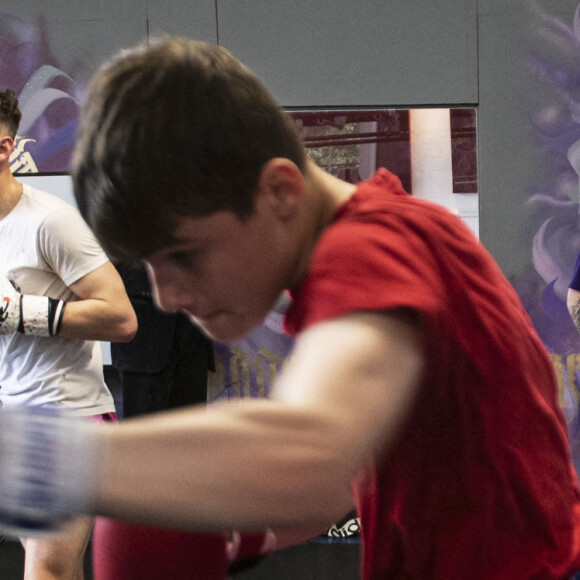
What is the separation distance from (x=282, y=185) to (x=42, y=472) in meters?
0.28

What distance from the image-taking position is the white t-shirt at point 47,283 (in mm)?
1947

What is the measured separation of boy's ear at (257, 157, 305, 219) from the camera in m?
0.58

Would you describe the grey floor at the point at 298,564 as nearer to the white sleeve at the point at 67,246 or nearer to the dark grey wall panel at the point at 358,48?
the white sleeve at the point at 67,246

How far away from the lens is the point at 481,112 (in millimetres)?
3578

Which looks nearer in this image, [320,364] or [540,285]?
[320,364]

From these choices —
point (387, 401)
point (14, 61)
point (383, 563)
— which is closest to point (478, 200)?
point (14, 61)

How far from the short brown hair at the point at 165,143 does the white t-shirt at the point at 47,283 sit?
1401 millimetres

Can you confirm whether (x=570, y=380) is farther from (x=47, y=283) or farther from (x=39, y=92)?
(x=39, y=92)

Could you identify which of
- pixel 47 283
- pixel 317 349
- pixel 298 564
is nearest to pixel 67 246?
pixel 47 283

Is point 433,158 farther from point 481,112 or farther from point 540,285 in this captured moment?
point 540,285

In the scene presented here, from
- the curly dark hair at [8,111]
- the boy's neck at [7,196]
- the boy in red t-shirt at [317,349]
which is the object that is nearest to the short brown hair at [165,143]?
the boy in red t-shirt at [317,349]

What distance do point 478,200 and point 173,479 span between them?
3.36 metres

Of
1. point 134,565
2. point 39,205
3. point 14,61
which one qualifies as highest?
point 14,61

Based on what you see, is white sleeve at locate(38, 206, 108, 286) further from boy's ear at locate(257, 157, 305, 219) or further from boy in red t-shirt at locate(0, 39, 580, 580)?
boy's ear at locate(257, 157, 305, 219)
